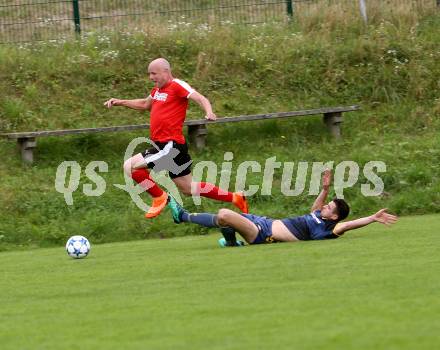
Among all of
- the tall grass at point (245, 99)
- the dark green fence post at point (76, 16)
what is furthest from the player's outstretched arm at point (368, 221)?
the dark green fence post at point (76, 16)

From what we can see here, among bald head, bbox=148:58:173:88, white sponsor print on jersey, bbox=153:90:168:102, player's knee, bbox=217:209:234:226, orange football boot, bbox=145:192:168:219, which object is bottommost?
orange football boot, bbox=145:192:168:219

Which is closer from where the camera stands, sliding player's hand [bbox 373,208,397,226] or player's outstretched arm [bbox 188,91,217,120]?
sliding player's hand [bbox 373,208,397,226]

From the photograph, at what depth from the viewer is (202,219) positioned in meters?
12.7

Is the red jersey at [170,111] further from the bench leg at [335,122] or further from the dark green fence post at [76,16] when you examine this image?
the dark green fence post at [76,16]

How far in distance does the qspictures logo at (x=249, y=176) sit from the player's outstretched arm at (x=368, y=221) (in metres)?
4.63

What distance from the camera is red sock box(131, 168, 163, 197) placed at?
14086 millimetres

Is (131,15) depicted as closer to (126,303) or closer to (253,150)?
(253,150)

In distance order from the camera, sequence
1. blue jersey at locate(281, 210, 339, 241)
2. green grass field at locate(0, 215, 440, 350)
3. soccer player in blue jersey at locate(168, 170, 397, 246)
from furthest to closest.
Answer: blue jersey at locate(281, 210, 339, 241) → soccer player in blue jersey at locate(168, 170, 397, 246) → green grass field at locate(0, 215, 440, 350)

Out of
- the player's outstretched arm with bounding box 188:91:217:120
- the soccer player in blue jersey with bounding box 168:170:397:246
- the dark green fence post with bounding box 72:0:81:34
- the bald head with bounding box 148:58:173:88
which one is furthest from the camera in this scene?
the dark green fence post with bounding box 72:0:81:34

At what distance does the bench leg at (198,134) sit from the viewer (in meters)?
19.0

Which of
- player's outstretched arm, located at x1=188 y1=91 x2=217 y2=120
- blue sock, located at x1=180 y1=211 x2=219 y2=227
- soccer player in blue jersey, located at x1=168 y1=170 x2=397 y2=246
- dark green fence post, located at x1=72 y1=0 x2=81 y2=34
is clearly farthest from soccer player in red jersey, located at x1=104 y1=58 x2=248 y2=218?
dark green fence post, located at x1=72 y1=0 x2=81 y2=34

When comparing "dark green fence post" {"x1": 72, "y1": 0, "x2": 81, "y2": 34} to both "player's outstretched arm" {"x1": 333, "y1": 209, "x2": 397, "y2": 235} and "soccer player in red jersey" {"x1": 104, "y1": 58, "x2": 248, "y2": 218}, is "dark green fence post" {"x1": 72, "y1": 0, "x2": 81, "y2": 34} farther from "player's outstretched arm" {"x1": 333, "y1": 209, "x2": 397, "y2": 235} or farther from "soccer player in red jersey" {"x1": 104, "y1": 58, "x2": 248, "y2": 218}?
"player's outstretched arm" {"x1": 333, "y1": 209, "x2": 397, "y2": 235}

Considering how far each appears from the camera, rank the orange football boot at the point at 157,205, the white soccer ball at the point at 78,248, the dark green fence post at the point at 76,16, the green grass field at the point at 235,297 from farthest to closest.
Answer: the dark green fence post at the point at 76,16 < the orange football boot at the point at 157,205 < the white soccer ball at the point at 78,248 < the green grass field at the point at 235,297

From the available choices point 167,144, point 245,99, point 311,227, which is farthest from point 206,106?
point 245,99
